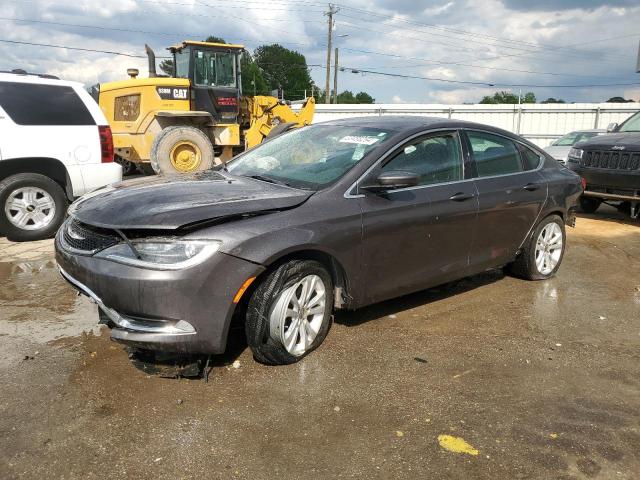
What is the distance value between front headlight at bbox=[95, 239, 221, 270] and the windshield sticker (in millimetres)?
1616

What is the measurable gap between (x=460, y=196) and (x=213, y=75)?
9936 mm

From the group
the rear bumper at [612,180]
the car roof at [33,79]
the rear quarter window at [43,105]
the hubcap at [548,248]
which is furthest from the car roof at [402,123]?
the rear bumper at [612,180]

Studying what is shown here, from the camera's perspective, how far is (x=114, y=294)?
3055 millimetres

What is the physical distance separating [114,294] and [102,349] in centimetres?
89

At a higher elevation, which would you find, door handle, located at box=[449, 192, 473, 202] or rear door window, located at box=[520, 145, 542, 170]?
rear door window, located at box=[520, 145, 542, 170]

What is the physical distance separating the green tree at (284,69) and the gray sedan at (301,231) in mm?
80304

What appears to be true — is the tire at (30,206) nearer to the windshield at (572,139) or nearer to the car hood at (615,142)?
the car hood at (615,142)

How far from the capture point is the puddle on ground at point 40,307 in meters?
4.06

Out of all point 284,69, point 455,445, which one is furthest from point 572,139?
point 284,69

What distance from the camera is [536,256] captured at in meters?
5.45

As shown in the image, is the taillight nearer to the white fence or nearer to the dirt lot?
the dirt lot

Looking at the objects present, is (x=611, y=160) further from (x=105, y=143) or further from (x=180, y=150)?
(x=180, y=150)

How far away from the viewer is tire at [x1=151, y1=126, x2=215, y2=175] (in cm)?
1159

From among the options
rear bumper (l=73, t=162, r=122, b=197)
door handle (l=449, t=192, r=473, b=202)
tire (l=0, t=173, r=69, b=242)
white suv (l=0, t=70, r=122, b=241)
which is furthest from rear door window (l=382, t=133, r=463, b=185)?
tire (l=0, t=173, r=69, b=242)
